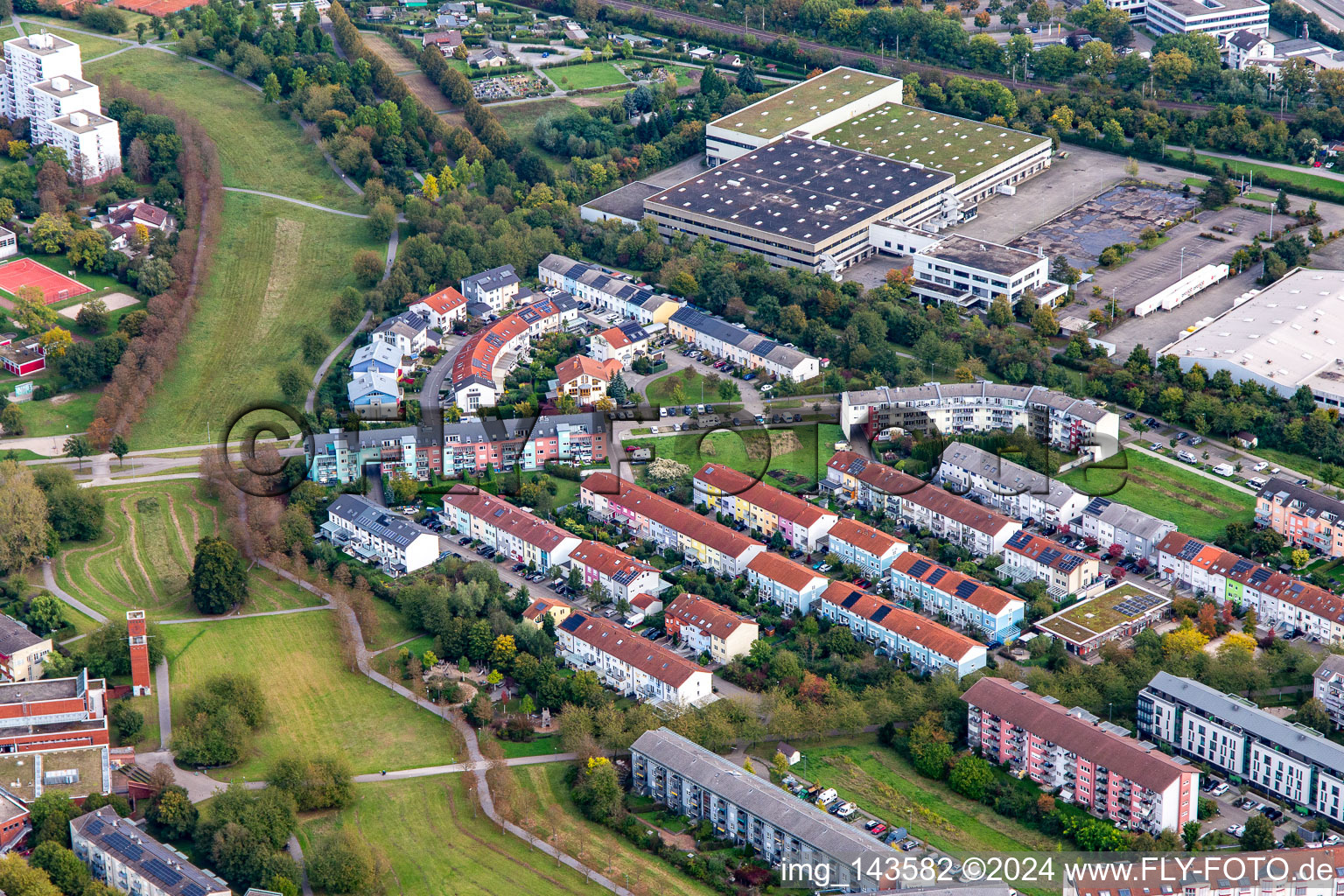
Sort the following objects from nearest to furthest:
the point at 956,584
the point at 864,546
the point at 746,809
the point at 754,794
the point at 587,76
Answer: the point at 746,809 → the point at 754,794 → the point at 956,584 → the point at 864,546 → the point at 587,76

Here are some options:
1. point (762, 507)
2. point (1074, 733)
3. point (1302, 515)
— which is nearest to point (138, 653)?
point (762, 507)

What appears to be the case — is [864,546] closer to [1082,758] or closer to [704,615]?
[704,615]

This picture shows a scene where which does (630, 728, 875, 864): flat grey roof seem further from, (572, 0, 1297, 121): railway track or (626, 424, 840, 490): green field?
(572, 0, 1297, 121): railway track

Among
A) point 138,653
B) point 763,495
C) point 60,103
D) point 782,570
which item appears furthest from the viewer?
point 60,103

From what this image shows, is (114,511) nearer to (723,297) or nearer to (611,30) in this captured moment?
(723,297)

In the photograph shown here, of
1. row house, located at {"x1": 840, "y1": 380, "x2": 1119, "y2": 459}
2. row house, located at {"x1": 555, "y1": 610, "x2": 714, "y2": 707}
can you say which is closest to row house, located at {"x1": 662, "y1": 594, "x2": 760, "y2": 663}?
row house, located at {"x1": 555, "y1": 610, "x2": 714, "y2": 707}

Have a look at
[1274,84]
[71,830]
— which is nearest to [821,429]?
[71,830]
